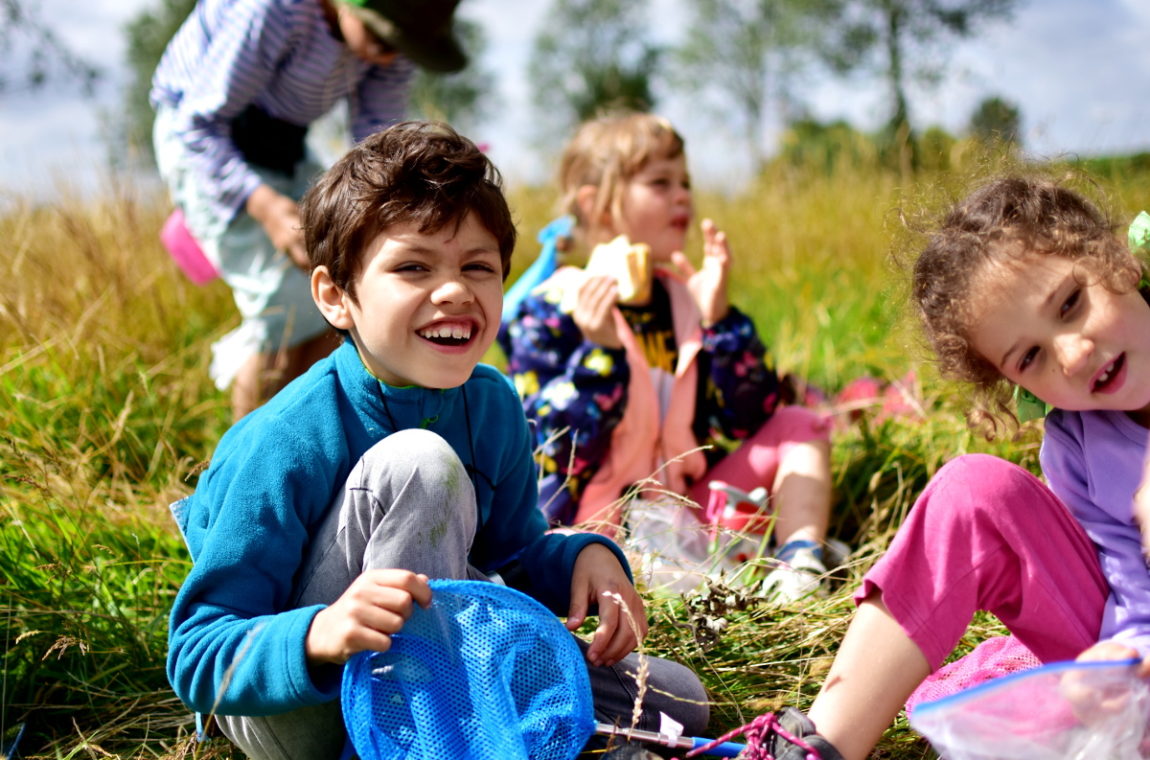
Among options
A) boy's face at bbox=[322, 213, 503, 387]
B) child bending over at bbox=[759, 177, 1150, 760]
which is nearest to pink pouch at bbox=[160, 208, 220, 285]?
boy's face at bbox=[322, 213, 503, 387]

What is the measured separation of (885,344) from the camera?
3510 millimetres

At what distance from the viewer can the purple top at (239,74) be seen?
289 cm

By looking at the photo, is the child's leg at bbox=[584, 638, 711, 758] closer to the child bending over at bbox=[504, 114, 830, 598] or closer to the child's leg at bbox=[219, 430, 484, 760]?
the child's leg at bbox=[219, 430, 484, 760]

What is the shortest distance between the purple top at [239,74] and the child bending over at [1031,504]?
2.03 m

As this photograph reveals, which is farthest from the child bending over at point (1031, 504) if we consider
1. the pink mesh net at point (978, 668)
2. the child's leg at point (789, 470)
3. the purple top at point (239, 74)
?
the purple top at point (239, 74)

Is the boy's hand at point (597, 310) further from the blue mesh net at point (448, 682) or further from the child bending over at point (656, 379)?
the blue mesh net at point (448, 682)

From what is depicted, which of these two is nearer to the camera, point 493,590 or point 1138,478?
point 493,590

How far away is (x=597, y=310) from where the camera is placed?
2768 millimetres

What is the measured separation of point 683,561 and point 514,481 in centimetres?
52

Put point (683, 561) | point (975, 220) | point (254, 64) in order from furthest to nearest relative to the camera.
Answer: point (254, 64) < point (683, 561) < point (975, 220)

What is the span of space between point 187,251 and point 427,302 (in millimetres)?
2120

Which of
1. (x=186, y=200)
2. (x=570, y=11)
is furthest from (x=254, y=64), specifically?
(x=570, y=11)

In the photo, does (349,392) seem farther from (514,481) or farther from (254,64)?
(254,64)

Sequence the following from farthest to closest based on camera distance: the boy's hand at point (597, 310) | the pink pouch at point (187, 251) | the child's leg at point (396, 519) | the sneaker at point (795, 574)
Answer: the pink pouch at point (187, 251) → the boy's hand at point (597, 310) → the sneaker at point (795, 574) → the child's leg at point (396, 519)
